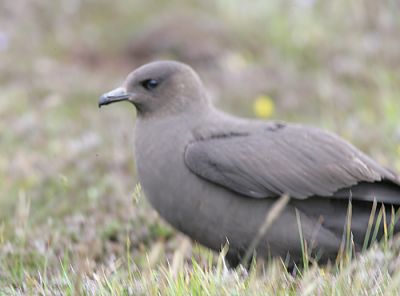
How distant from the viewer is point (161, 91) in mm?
4457

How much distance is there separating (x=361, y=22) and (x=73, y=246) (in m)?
6.67

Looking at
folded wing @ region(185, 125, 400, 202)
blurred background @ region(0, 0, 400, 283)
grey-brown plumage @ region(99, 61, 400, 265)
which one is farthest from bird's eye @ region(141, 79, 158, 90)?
blurred background @ region(0, 0, 400, 283)

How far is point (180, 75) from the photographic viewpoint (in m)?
4.51

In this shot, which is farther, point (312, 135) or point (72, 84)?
point (72, 84)

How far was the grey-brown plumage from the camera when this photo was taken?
12.8 ft

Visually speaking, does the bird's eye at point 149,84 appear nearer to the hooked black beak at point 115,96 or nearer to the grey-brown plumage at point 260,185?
the hooked black beak at point 115,96

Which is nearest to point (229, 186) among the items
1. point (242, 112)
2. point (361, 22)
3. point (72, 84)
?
point (242, 112)

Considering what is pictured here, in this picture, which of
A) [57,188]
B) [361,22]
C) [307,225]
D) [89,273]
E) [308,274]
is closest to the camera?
[308,274]

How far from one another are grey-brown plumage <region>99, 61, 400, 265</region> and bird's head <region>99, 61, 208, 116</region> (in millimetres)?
291

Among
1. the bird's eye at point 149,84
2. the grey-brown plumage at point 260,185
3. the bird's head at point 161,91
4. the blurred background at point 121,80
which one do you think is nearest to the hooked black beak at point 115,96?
the bird's head at point 161,91

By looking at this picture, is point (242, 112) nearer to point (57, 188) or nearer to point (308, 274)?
point (57, 188)

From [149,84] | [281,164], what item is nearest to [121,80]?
[149,84]

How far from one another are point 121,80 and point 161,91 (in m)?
4.82

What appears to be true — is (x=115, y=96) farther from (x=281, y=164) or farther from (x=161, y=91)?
(x=281, y=164)
